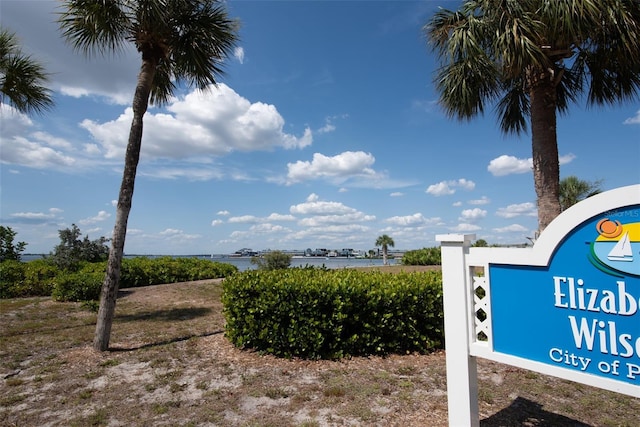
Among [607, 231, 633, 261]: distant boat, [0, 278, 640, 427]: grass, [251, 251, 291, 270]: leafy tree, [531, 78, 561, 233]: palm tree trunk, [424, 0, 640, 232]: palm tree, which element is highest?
[424, 0, 640, 232]: palm tree

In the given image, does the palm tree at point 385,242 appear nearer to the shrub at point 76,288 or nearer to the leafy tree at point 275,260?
the leafy tree at point 275,260

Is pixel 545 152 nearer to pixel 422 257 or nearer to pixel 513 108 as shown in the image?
pixel 513 108

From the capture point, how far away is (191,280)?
1451 centimetres

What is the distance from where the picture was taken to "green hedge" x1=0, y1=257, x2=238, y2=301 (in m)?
10.1

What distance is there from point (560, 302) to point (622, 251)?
547 millimetres

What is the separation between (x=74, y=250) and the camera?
42.2 feet

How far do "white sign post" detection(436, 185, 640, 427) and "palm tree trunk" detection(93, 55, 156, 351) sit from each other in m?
5.33

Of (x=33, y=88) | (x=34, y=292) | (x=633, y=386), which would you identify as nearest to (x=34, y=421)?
(x=633, y=386)

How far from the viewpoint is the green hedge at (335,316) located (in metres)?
5.22

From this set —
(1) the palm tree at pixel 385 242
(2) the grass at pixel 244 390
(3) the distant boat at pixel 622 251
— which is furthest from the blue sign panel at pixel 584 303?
(1) the palm tree at pixel 385 242

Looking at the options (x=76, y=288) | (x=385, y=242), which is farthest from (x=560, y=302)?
(x=385, y=242)

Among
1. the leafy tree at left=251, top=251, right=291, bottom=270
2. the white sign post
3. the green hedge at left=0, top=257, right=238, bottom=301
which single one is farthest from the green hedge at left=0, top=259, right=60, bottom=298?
the white sign post

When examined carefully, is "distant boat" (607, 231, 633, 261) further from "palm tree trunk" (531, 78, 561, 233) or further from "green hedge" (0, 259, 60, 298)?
"green hedge" (0, 259, 60, 298)

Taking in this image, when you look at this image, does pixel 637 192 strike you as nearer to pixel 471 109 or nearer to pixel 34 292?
pixel 471 109
